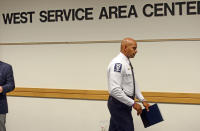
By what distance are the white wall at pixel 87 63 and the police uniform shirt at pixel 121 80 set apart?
0.95m

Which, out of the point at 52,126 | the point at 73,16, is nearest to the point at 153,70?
the point at 73,16

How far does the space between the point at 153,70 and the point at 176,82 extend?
1.20 ft

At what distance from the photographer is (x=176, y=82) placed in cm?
539

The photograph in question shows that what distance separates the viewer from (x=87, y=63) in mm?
5867

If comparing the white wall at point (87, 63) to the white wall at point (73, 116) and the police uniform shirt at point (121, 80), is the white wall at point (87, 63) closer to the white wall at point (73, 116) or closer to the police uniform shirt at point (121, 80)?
the white wall at point (73, 116)

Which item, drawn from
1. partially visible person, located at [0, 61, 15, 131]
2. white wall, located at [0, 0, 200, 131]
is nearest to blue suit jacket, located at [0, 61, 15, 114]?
partially visible person, located at [0, 61, 15, 131]

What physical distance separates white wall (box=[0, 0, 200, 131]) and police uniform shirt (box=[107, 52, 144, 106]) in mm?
953

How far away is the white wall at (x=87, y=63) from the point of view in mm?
5352

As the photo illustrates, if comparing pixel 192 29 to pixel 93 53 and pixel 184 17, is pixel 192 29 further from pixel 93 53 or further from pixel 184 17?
pixel 93 53

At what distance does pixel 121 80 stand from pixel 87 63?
1.40 meters

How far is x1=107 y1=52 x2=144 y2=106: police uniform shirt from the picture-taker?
446 centimetres

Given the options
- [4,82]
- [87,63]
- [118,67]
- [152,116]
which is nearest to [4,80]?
[4,82]

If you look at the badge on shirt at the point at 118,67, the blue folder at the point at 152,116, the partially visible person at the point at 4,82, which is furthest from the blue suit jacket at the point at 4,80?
the blue folder at the point at 152,116

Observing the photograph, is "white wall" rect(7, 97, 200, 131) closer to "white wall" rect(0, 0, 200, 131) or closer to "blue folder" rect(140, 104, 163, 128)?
"white wall" rect(0, 0, 200, 131)
